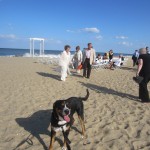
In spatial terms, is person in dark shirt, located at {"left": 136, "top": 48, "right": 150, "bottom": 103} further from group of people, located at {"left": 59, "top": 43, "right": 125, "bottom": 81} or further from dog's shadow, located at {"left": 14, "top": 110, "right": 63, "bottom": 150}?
group of people, located at {"left": 59, "top": 43, "right": 125, "bottom": 81}

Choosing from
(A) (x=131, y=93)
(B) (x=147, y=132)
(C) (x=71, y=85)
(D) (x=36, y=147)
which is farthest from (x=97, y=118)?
(C) (x=71, y=85)

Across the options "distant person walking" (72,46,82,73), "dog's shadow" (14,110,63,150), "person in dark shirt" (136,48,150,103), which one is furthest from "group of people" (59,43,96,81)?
"dog's shadow" (14,110,63,150)

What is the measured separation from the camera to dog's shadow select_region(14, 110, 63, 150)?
4629 mm

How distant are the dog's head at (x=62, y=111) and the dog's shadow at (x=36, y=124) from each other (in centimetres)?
81

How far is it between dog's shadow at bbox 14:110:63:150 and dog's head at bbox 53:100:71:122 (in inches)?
31.9

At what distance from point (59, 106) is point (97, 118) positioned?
209cm

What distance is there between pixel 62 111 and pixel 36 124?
184cm

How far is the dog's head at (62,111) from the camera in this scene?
383 cm

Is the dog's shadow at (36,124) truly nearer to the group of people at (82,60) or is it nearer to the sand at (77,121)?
the sand at (77,121)

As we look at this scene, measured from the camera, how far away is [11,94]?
8.19 metres

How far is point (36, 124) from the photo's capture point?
17.9ft

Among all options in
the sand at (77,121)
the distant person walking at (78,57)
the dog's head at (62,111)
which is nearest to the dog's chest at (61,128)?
the dog's head at (62,111)

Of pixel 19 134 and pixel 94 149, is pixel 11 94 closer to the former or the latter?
pixel 19 134

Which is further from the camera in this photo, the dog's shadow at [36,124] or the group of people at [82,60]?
the group of people at [82,60]
